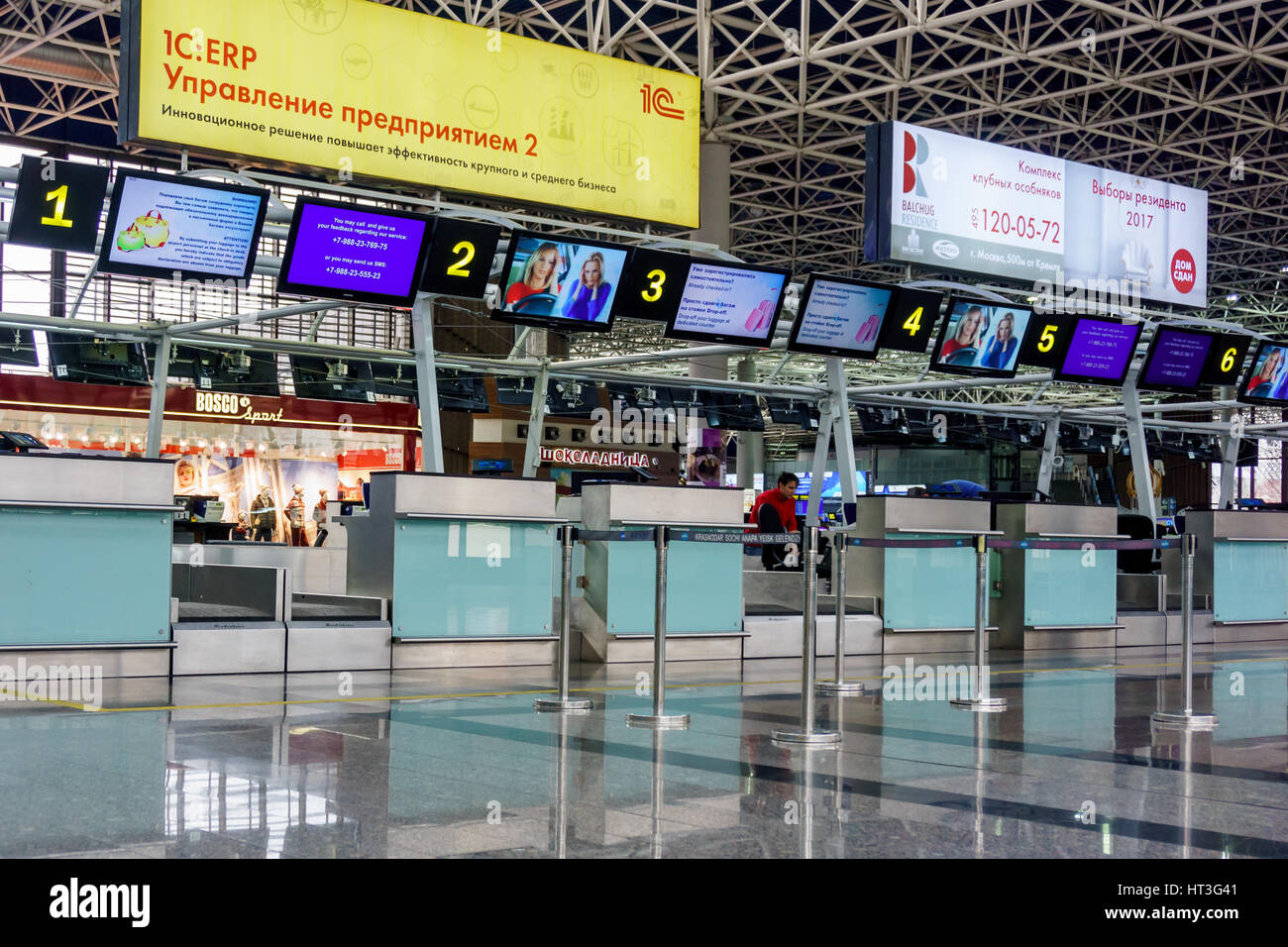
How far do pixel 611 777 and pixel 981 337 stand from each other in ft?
36.4

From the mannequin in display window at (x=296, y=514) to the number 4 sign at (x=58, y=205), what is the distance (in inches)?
689

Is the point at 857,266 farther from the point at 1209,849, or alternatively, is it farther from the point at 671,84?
the point at 1209,849

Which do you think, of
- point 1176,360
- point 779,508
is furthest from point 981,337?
point 779,508

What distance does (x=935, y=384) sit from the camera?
20641 mm

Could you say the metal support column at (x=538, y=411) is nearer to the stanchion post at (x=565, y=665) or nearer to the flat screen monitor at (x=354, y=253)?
the flat screen monitor at (x=354, y=253)

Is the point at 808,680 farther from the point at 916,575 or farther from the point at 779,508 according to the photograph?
the point at 779,508

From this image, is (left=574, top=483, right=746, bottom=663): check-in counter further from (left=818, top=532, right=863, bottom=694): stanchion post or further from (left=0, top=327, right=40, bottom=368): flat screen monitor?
(left=0, top=327, right=40, bottom=368): flat screen monitor

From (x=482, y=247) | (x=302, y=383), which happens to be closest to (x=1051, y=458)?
(x=302, y=383)

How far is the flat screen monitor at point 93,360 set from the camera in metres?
15.3

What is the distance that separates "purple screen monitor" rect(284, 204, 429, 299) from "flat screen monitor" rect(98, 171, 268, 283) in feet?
1.20

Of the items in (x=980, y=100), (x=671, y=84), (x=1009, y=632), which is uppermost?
(x=980, y=100)

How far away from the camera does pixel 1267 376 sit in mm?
17672

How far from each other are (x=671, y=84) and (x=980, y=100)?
13.1 metres

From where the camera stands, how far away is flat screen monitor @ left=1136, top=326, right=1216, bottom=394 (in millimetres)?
16406
